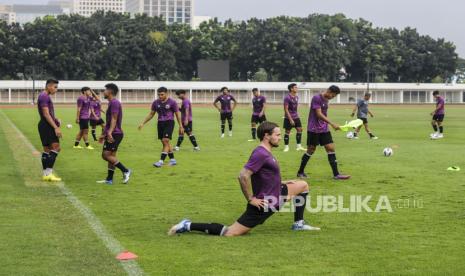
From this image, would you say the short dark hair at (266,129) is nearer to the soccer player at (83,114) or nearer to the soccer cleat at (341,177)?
the soccer cleat at (341,177)

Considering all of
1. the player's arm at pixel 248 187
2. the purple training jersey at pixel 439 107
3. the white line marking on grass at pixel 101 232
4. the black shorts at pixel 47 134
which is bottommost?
the white line marking on grass at pixel 101 232

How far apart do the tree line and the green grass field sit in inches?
3005

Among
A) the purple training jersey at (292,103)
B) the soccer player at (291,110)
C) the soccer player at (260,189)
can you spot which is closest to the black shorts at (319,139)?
the soccer player at (260,189)

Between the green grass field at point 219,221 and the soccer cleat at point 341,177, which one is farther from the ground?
the soccer cleat at point 341,177

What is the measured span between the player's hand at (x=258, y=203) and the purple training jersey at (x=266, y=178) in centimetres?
10

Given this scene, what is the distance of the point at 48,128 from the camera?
13391 mm

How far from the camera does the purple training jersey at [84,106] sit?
22.3 m

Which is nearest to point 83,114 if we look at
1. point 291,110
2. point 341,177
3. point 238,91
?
point 291,110

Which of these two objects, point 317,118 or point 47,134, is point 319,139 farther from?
point 47,134

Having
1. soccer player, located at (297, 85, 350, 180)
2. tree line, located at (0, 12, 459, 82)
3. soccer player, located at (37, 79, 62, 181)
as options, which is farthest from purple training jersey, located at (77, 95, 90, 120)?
tree line, located at (0, 12, 459, 82)

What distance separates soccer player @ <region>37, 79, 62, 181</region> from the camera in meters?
13.1

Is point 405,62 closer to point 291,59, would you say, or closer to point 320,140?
point 291,59

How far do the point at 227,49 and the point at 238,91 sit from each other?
13106 millimetres

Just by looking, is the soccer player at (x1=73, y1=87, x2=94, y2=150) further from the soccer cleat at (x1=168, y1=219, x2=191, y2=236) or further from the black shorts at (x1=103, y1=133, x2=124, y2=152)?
the soccer cleat at (x1=168, y1=219, x2=191, y2=236)
